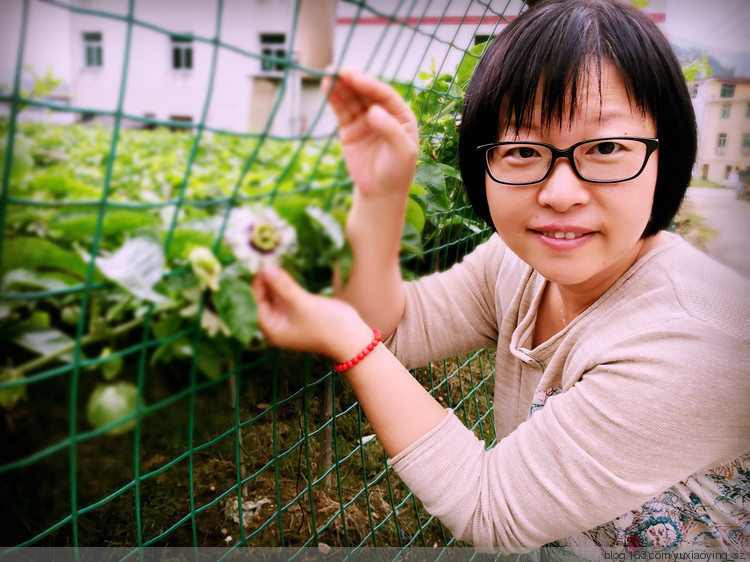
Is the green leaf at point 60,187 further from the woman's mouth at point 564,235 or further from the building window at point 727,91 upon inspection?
the building window at point 727,91

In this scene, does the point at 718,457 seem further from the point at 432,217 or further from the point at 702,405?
the point at 432,217

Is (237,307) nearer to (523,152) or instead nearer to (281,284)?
(281,284)

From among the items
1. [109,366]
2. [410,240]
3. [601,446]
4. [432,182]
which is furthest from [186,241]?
[601,446]

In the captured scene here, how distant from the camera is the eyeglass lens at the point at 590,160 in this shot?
78cm

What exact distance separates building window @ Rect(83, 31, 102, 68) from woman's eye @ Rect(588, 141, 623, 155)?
62cm

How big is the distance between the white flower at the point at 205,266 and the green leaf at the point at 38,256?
0.09 m

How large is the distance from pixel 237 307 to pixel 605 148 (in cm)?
57

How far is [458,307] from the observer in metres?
1.18

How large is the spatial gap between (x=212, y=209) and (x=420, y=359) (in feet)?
2.22

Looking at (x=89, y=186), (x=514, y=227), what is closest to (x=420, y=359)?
(x=514, y=227)

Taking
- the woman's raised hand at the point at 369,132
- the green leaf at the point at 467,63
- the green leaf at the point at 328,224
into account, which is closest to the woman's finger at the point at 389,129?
the woman's raised hand at the point at 369,132

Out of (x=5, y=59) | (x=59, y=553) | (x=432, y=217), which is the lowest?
(x=59, y=553)

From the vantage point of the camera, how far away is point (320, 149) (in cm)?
55

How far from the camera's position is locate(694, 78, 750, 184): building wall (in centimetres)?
77
